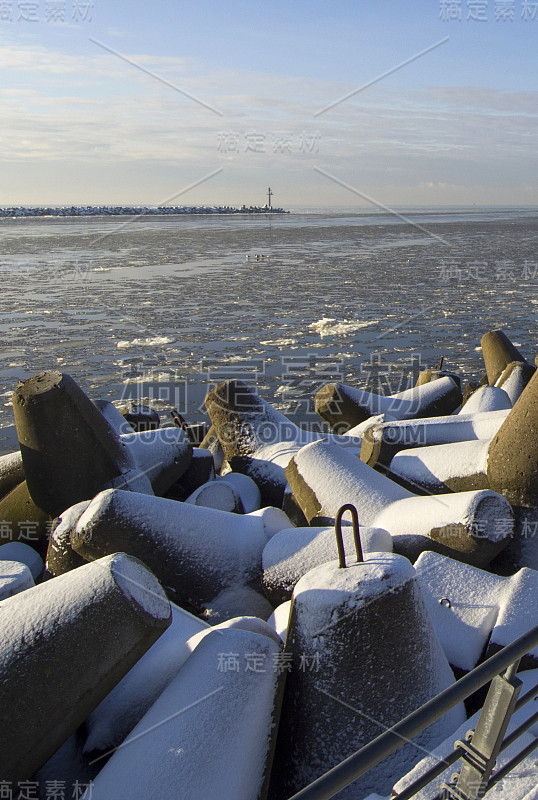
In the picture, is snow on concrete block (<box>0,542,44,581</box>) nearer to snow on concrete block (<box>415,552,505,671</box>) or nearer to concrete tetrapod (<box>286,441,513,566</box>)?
concrete tetrapod (<box>286,441,513,566</box>)

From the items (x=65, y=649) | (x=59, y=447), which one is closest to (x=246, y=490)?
(x=59, y=447)

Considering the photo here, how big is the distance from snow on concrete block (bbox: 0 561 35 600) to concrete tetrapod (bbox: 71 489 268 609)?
246 millimetres

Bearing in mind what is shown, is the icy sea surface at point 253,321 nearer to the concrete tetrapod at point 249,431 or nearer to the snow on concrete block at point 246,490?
the concrete tetrapod at point 249,431

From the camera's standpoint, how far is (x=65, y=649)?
6.79 ft

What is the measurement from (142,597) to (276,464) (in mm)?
2255

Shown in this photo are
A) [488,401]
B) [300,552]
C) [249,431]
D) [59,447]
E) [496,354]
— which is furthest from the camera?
[496,354]

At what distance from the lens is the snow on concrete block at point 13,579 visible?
109 inches

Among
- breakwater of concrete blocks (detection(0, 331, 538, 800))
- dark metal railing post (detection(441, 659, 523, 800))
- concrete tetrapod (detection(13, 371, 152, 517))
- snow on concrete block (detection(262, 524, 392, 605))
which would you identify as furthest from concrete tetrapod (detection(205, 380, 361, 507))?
dark metal railing post (detection(441, 659, 523, 800))

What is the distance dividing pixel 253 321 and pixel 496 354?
15.9 feet

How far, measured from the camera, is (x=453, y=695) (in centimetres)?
119

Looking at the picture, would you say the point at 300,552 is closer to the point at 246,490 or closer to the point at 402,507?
the point at 402,507

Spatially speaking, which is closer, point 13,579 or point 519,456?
point 13,579

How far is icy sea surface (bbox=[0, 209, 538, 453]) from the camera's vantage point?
7887 millimetres

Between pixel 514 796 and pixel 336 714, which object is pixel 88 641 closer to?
pixel 336 714
